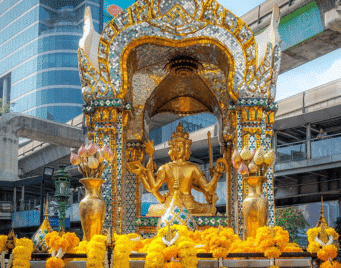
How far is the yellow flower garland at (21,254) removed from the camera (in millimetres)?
5680

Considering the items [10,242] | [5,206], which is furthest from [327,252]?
[5,206]

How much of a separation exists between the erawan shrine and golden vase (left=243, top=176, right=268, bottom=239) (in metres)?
0.02

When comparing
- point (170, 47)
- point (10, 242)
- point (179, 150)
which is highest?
point (170, 47)

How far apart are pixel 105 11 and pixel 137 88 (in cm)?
4600

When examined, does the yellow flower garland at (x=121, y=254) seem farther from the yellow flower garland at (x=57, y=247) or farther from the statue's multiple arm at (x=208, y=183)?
the statue's multiple arm at (x=208, y=183)

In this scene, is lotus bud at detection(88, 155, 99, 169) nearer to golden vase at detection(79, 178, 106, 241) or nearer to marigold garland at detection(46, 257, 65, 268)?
golden vase at detection(79, 178, 106, 241)

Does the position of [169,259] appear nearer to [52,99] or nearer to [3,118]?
[3,118]

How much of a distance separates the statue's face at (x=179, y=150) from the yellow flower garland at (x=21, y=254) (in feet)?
18.6

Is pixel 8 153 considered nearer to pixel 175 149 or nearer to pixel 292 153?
pixel 292 153

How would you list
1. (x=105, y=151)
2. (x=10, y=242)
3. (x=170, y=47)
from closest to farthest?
(x=10, y=242)
(x=105, y=151)
(x=170, y=47)

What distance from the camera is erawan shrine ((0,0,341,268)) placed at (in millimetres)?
5863

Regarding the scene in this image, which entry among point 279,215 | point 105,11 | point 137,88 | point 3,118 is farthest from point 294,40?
point 105,11

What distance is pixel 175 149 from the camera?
11.2m

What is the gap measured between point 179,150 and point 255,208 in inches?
139
